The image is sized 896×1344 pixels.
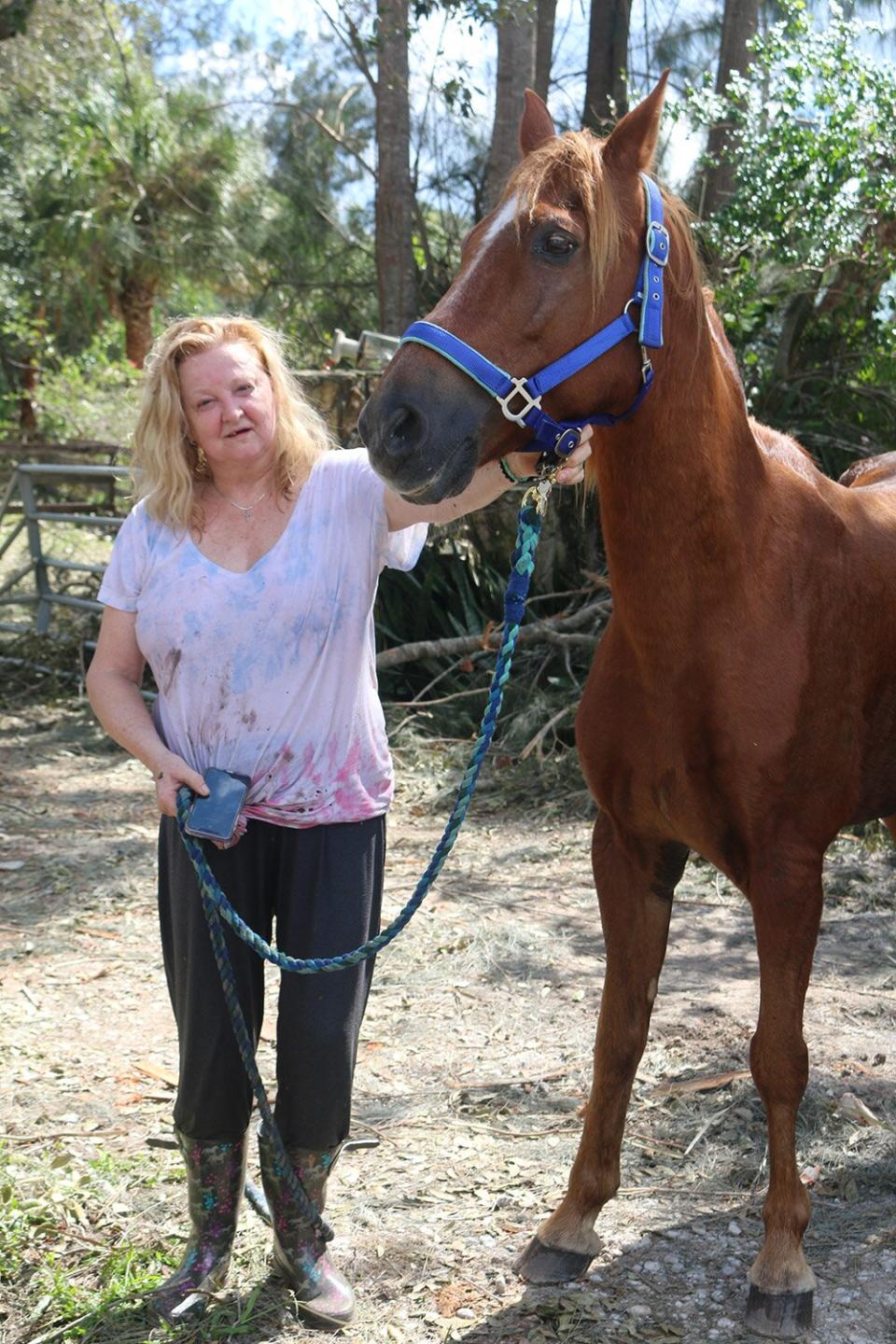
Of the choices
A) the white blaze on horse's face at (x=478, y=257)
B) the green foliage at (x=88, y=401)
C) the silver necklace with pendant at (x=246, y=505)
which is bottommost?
the silver necklace with pendant at (x=246, y=505)

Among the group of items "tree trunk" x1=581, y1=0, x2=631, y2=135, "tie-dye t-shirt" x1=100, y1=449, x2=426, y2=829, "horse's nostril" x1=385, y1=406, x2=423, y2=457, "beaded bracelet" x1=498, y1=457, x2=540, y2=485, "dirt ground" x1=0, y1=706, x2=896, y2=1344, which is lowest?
"dirt ground" x1=0, y1=706, x2=896, y2=1344

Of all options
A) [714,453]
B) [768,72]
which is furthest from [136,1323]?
[768,72]

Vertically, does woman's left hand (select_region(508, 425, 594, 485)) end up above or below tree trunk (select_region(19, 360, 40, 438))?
below

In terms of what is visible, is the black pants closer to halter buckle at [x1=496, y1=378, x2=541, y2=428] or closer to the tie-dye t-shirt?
the tie-dye t-shirt

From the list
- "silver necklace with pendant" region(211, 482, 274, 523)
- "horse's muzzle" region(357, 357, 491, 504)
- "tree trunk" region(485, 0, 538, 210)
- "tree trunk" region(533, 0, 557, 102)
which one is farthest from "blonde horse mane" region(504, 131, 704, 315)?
"tree trunk" region(533, 0, 557, 102)

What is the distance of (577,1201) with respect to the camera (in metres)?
2.43

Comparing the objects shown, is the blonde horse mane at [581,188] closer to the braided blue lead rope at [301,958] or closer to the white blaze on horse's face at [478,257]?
the white blaze on horse's face at [478,257]

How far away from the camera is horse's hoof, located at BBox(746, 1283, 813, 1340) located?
221cm

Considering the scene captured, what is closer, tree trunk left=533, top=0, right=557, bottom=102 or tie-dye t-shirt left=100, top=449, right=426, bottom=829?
tie-dye t-shirt left=100, top=449, right=426, bottom=829

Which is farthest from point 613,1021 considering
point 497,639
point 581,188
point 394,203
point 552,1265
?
point 394,203

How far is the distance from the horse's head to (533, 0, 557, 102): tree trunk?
8.66 metres

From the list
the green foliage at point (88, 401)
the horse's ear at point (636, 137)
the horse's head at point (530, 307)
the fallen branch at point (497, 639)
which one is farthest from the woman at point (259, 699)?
the green foliage at point (88, 401)

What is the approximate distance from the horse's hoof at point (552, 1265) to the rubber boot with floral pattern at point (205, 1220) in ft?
1.89

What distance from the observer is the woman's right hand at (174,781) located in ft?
6.87
